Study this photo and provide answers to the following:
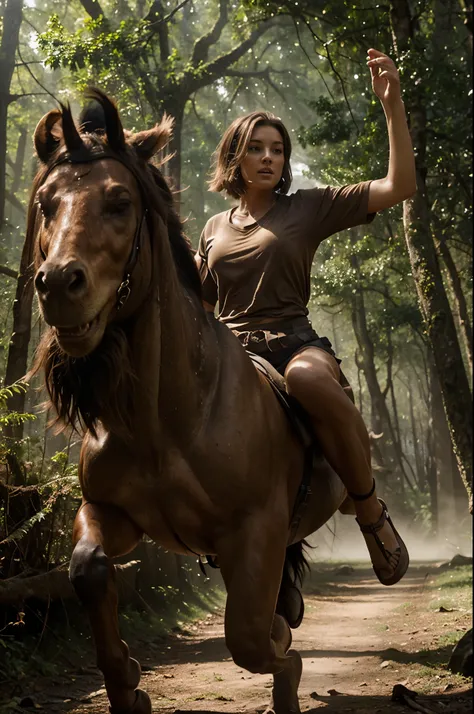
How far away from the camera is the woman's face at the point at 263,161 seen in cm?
Answer: 499

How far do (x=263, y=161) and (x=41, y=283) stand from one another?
2.23m

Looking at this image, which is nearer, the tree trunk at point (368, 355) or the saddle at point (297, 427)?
the saddle at point (297, 427)

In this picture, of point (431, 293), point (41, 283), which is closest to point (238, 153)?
point (41, 283)

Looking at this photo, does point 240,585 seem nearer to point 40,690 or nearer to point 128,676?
point 128,676

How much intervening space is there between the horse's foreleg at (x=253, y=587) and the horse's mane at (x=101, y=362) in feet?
2.35

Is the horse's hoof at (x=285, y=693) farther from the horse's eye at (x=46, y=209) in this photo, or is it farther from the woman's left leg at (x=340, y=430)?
the horse's eye at (x=46, y=209)

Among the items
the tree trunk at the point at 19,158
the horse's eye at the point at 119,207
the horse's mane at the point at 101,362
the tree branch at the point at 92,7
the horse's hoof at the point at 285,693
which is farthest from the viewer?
the tree trunk at the point at 19,158

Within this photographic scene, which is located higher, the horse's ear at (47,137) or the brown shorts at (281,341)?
the horse's ear at (47,137)

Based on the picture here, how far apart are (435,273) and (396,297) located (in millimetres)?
20444

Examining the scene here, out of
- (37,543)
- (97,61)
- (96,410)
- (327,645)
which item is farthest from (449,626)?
(97,61)

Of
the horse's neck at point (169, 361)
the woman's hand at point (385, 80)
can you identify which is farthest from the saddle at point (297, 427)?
the woman's hand at point (385, 80)

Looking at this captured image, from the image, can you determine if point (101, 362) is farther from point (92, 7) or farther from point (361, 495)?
point (92, 7)

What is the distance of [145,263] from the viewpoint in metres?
3.65

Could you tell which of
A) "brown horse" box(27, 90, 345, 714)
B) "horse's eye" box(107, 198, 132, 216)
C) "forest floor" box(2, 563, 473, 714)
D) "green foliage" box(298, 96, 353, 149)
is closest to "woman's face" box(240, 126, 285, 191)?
"brown horse" box(27, 90, 345, 714)
